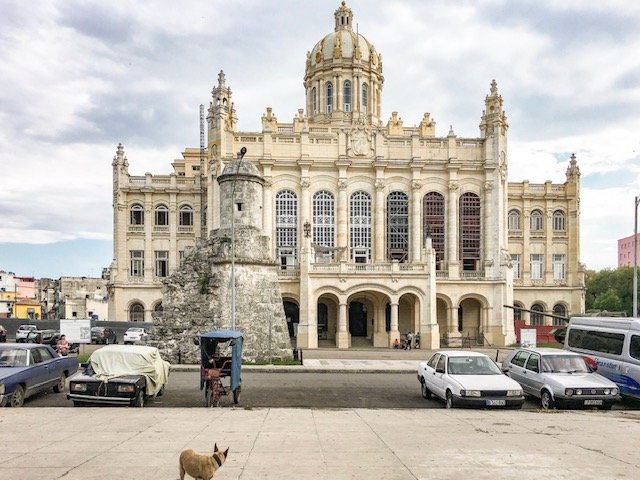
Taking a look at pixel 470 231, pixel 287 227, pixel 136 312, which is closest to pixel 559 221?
pixel 470 231

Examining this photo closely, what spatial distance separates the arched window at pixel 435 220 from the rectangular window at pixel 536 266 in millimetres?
10930

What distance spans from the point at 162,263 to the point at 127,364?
3654cm

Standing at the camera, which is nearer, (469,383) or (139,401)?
(469,383)

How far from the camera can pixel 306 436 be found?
10.0m

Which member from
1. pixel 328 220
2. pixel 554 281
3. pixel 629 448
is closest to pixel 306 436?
pixel 629 448

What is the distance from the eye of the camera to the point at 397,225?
46375 millimetres

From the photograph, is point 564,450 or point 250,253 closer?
point 564,450

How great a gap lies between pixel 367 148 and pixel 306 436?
1500 inches

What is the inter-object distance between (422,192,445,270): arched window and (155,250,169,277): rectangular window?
22.6 m

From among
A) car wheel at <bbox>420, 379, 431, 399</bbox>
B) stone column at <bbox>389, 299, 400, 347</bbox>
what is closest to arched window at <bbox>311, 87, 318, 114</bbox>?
stone column at <bbox>389, 299, 400, 347</bbox>

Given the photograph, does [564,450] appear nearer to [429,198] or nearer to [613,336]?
[613,336]

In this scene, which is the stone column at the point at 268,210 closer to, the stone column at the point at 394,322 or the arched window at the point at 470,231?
the stone column at the point at 394,322

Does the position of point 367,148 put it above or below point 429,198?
above

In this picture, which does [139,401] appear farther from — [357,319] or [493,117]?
[493,117]
